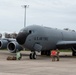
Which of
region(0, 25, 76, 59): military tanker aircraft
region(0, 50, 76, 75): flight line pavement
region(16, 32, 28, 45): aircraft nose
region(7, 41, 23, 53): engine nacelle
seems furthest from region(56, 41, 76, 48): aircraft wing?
region(0, 50, 76, 75): flight line pavement

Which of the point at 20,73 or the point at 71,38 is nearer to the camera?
the point at 20,73

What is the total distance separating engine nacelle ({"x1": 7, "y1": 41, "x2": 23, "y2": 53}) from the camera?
3684 cm

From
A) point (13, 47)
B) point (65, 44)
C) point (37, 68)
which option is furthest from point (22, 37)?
point (37, 68)

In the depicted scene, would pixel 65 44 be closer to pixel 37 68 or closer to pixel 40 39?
pixel 40 39

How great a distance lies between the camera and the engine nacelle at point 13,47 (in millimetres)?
36844

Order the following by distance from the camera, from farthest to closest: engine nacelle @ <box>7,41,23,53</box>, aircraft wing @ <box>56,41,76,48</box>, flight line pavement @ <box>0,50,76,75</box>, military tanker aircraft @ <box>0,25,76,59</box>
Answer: engine nacelle @ <box>7,41,23,53</box>
aircraft wing @ <box>56,41,76,48</box>
military tanker aircraft @ <box>0,25,76,59</box>
flight line pavement @ <box>0,50,76,75</box>

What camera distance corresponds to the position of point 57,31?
119 ft

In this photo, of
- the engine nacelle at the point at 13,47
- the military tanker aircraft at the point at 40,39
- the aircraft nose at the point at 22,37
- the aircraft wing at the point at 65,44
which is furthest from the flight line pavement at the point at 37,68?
the engine nacelle at the point at 13,47

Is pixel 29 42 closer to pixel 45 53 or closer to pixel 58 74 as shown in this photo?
pixel 45 53

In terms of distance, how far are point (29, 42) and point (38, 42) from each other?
1.66 m

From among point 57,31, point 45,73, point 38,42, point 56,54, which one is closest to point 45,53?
point 57,31

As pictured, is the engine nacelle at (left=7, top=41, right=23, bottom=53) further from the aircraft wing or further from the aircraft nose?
the aircraft nose

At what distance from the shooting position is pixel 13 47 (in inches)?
1487

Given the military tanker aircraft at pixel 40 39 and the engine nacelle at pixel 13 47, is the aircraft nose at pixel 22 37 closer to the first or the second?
the military tanker aircraft at pixel 40 39
